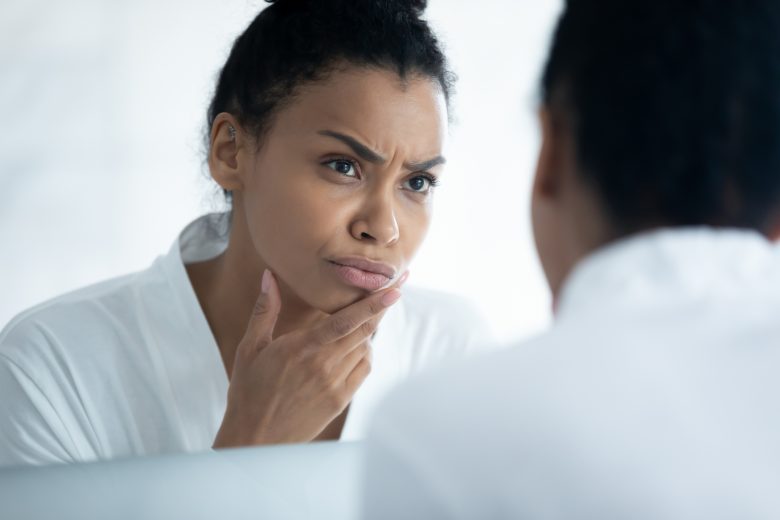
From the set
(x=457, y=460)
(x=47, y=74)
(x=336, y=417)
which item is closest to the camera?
(x=457, y=460)

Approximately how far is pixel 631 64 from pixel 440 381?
13cm

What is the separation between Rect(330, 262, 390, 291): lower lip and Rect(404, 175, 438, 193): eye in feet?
0.23

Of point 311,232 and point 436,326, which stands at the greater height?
point 311,232

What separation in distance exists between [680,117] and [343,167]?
1.28 ft

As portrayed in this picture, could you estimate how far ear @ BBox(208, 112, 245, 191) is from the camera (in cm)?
69

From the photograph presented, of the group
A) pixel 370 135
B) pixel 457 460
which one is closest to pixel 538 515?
pixel 457 460

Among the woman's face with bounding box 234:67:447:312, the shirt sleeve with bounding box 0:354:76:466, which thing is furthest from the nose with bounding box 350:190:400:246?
the shirt sleeve with bounding box 0:354:76:466

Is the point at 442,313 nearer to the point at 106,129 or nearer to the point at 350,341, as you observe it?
the point at 350,341

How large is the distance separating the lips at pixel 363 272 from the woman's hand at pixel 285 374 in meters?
0.01

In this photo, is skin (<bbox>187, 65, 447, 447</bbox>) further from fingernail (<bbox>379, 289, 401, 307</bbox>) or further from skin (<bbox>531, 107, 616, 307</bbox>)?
skin (<bbox>531, 107, 616, 307</bbox>)

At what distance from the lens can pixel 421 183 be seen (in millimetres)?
729

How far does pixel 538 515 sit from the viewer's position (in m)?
0.30

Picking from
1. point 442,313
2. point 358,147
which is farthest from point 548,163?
point 442,313

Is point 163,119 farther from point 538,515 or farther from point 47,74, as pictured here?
point 538,515
